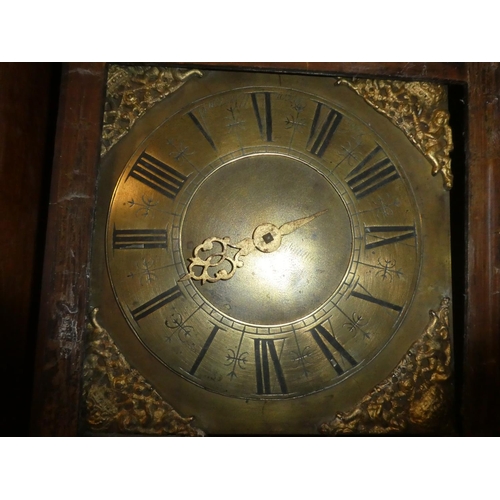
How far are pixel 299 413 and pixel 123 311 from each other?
2.44 feet

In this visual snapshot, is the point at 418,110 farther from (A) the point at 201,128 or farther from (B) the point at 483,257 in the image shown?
(A) the point at 201,128

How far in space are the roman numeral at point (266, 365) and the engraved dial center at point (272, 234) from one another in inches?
3.2

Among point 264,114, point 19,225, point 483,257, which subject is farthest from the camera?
point 264,114

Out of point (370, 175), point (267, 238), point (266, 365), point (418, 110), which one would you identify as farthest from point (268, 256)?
point (418, 110)

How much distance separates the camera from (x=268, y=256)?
215 cm

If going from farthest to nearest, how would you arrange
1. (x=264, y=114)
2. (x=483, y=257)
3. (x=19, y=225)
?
1. (x=264, y=114)
2. (x=483, y=257)
3. (x=19, y=225)

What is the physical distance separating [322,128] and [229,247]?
59cm

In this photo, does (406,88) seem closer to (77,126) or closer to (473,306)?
(473,306)

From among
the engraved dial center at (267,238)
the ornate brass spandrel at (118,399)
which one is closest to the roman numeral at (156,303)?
the ornate brass spandrel at (118,399)

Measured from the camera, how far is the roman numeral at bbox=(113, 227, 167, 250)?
6.95 ft

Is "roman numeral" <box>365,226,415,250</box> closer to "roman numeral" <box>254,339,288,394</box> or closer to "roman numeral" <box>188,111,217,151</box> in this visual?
"roman numeral" <box>254,339,288,394</box>

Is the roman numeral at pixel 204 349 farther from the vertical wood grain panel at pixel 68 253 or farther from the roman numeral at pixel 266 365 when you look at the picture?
the vertical wood grain panel at pixel 68 253

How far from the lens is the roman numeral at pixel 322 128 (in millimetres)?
2213

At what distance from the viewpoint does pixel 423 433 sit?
2.11 m
